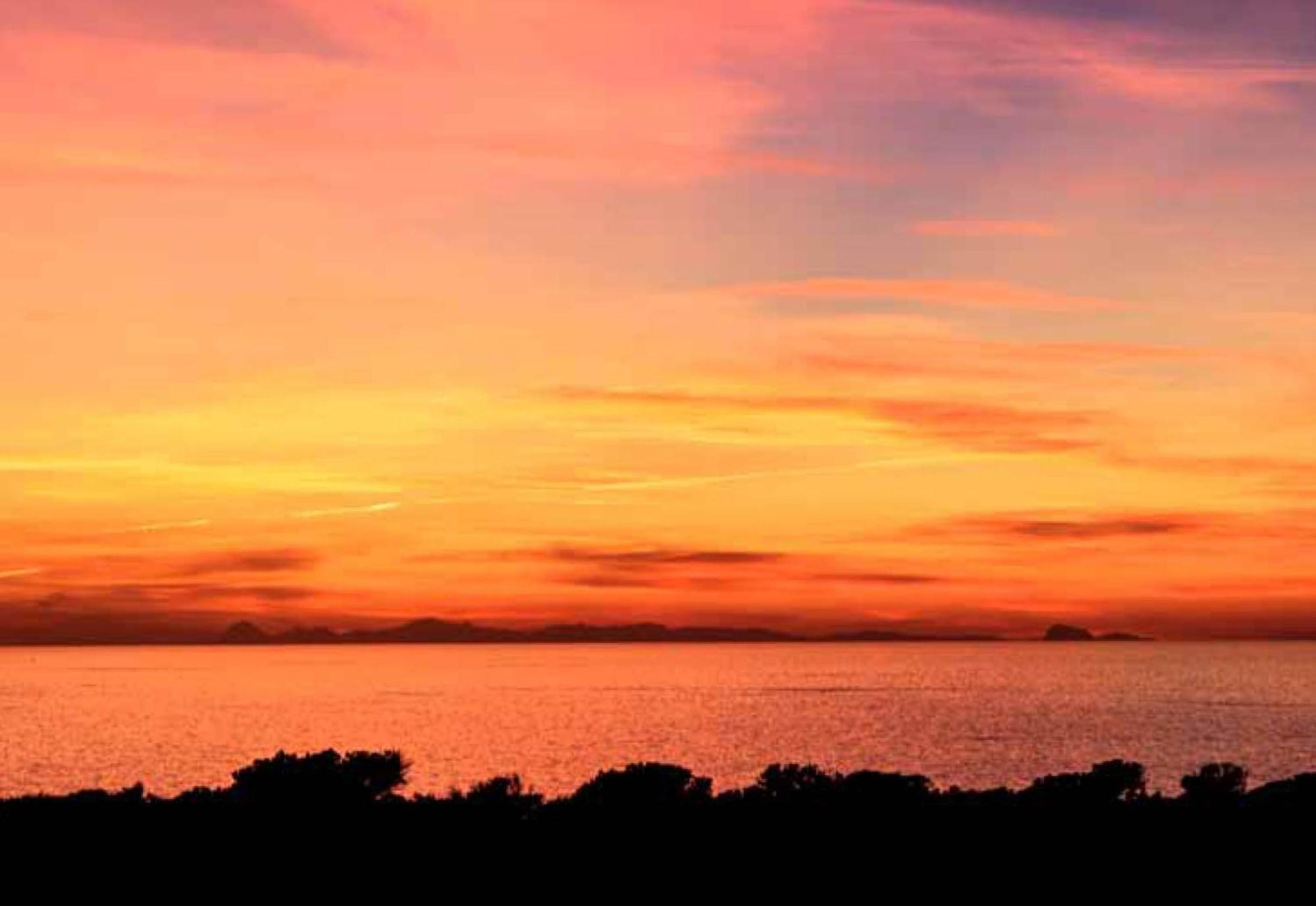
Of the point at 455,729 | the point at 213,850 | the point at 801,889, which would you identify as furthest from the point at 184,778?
the point at 801,889

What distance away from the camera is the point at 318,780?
54844 mm

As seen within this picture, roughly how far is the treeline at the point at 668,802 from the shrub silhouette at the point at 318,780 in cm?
6

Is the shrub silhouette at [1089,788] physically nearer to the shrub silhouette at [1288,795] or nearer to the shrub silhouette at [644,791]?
the shrub silhouette at [1288,795]

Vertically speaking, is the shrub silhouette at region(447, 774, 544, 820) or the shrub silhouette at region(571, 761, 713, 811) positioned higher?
the shrub silhouette at region(571, 761, 713, 811)

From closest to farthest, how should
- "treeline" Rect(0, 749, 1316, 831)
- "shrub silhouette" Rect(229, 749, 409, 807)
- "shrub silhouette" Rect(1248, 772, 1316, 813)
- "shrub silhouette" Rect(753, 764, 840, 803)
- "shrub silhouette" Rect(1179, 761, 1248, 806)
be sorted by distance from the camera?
"treeline" Rect(0, 749, 1316, 831)
"shrub silhouette" Rect(1248, 772, 1316, 813)
"shrub silhouette" Rect(229, 749, 409, 807)
"shrub silhouette" Rect(753, 764, 840, 803)
"shrub silhouette" Rect(1179, 761, 1248, 806)

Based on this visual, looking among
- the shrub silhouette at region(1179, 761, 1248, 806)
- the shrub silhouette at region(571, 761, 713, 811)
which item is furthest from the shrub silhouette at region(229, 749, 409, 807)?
the shrub silhouette at region(1179, 761, 1248, 806)

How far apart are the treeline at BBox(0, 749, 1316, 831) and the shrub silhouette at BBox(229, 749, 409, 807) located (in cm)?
6

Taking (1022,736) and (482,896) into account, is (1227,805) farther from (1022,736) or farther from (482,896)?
(1022,736)

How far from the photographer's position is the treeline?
162ft

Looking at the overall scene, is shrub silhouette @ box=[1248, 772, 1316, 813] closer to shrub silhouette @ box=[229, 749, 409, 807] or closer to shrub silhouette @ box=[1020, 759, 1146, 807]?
shrub silhouette @ box=[1020, 759, 1146, 807]

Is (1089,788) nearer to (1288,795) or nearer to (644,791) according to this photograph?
(1288,795)

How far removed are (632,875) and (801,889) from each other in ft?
13.9

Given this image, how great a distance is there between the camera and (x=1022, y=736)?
150 metres

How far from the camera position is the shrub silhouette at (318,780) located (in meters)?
53.0
